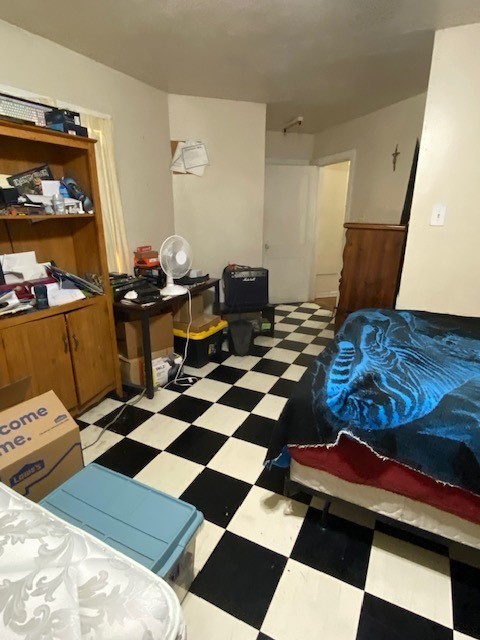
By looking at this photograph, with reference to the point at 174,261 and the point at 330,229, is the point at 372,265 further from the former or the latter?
the point at 330,229

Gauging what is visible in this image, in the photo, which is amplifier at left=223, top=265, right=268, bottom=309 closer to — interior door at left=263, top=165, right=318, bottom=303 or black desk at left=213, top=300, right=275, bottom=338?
black desk at left=213, top=300, right=275, bottom=338

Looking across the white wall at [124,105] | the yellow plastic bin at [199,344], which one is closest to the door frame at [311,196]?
the white wall at [124,105]

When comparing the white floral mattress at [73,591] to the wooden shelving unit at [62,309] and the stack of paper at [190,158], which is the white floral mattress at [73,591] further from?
the stack of paper at [190,158]

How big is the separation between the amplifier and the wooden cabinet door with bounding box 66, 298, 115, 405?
4.15 feet

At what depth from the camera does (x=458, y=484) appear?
1031 millimetres

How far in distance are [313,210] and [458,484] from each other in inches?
155

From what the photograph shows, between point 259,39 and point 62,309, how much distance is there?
197cm

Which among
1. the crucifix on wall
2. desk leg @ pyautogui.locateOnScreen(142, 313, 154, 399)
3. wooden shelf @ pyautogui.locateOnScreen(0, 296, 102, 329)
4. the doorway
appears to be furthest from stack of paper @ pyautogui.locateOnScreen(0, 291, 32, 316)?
the doorway

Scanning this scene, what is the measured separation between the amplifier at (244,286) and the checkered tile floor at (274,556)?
132cm

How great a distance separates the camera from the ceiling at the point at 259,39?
1658mm

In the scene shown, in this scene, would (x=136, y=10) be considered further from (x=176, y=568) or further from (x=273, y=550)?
(x=273, y=550)

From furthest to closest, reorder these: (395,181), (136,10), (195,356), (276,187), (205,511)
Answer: (276,187) → (395,181) → (195,356) → (136,10) → (205,511)

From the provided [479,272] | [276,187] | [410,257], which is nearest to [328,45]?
[410,257]

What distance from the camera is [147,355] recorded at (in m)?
2.20
